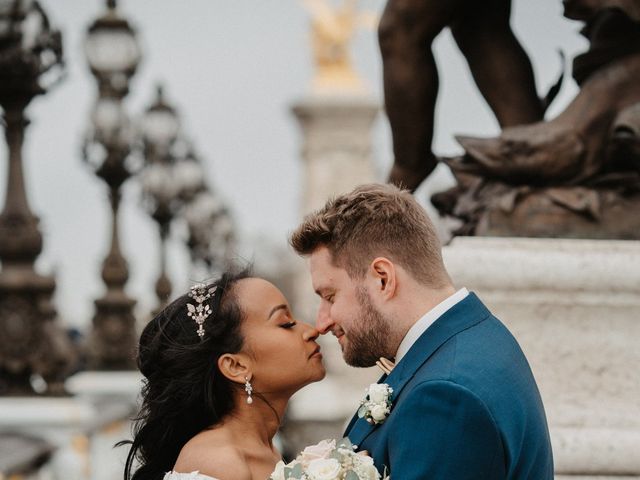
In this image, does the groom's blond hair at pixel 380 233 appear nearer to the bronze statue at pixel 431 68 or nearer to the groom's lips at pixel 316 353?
the groom's lips at pixel 316 353

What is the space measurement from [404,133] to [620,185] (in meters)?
1.04

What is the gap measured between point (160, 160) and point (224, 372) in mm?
17605

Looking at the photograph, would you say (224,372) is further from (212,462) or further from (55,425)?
(55,425)

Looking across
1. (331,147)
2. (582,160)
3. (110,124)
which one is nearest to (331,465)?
(582,160)

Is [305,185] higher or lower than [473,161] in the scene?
lower

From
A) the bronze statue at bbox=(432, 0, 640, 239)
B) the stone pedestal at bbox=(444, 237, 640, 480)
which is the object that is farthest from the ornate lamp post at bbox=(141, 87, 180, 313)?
the stone pedestal at bbox=(444, 237, 640, 480)

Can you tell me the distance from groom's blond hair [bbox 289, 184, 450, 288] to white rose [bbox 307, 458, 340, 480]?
471 millimetres

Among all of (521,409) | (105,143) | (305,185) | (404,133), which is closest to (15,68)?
(105,143)

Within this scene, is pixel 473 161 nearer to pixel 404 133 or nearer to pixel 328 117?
pixel 404 133

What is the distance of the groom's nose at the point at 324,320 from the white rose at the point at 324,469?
0.42 m

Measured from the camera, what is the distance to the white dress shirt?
3617mm

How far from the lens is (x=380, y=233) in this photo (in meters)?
3.61

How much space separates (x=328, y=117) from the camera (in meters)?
60.3

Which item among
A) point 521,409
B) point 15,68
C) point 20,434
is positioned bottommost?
point 20,434
